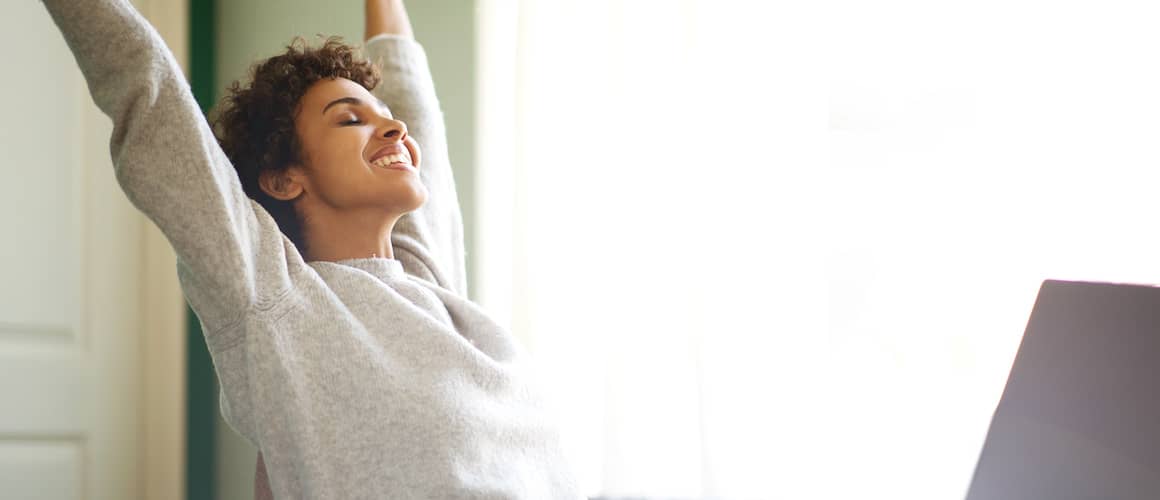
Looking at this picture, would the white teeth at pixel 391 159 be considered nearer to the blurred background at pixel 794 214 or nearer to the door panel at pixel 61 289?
the blurred background at pixel 794 214

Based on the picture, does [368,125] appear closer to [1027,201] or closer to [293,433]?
[293,433]

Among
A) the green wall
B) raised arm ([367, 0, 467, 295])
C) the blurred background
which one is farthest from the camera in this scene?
the green wall

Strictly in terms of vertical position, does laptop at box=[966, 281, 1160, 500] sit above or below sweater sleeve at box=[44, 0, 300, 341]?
below

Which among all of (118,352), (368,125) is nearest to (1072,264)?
(368,125)

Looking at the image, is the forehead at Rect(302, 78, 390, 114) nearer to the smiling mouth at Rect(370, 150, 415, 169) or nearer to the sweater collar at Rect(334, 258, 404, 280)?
the smiling mouth at Rect(370, 150, 415, 169)

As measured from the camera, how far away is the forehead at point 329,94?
1064 millimetres

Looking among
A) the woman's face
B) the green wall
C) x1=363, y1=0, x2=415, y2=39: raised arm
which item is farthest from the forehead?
the green wall

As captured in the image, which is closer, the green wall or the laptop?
the laptop

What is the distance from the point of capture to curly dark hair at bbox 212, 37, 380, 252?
1056 millimetres

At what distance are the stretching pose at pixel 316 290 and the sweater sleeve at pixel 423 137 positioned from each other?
0.14 meters

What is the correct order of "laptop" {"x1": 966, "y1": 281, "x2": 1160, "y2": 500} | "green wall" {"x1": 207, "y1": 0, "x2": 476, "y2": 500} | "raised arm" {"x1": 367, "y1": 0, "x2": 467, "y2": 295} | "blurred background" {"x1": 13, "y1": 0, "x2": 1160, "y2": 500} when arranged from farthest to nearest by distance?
"green wall" {"x1": 207, "y1": 0, "x2": 476, "y2": 500}, "blurred background" {"x1": 13, "y1": 0, "x2": 1160, "y2": 500}, "raised arm" {"x1": 367, "y1": 0, "x2": 467, "y2": 295}, "laptop" {"x1": 966, "y1": 281, "x2": 1160, "y2": 500}

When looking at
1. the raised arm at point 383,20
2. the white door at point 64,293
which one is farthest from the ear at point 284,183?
the white door at point 64,293

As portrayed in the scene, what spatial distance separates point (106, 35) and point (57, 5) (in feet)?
0.15

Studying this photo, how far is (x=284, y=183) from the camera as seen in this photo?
1049 mm
